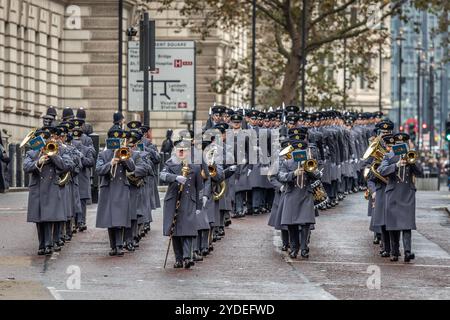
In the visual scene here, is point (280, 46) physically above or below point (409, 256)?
above

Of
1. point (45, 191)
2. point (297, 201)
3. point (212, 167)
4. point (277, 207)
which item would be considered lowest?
point (277, 207)

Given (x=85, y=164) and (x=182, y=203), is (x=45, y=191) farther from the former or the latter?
(x=85, y=164)

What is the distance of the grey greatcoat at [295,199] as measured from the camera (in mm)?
26062

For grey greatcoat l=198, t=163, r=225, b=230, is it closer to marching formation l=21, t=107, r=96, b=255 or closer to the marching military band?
the marching military band

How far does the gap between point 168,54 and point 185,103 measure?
48.2 inches

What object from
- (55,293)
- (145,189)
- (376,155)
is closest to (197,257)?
(376,155)

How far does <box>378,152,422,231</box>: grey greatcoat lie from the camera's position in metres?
25.6

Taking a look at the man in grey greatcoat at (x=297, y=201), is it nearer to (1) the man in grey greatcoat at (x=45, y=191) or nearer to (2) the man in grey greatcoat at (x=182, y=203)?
(2) the man in grey greatcoat at (x=182, y=203)

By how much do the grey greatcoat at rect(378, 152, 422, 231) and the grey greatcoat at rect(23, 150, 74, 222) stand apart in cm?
447

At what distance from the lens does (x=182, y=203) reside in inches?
952

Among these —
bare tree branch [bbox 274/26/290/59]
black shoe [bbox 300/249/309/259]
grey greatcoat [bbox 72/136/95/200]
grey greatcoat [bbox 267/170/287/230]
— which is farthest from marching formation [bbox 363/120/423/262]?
bare tree branch [bbox 274/26/290/59]

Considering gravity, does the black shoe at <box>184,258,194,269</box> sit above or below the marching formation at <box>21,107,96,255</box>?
below

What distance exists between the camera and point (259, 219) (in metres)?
34.0

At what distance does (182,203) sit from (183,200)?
0.04 m
